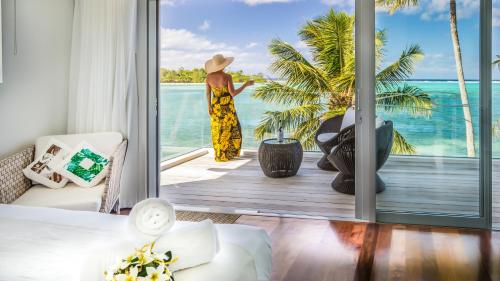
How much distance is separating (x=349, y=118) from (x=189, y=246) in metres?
3.00

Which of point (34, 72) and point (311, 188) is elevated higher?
point (34, 72)

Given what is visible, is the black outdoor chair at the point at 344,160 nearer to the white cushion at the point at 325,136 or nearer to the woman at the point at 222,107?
the white cushion at the point at 325,136

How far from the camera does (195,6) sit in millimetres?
4863

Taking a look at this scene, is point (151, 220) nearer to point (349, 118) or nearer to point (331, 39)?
point (349, 118)

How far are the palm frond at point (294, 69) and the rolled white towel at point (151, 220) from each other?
282 cm

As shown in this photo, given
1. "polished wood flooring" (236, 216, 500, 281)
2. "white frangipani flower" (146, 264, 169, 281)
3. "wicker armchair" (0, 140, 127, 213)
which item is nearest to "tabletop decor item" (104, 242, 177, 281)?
"white frangipani flower" (146, 264, 169, 281)

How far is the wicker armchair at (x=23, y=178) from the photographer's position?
11.9 feet

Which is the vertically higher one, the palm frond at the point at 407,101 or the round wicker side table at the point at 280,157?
the palm frond at the point at 407,101

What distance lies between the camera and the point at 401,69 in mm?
4086

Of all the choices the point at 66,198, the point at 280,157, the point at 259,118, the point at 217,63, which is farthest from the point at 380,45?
the point at 66,198

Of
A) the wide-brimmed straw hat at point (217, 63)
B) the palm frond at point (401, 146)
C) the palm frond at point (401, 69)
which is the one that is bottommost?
the palm frond at point (401, 146)

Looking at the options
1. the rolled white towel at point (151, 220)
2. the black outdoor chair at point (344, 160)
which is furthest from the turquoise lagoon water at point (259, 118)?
the rolled white towel at point (151, 220)

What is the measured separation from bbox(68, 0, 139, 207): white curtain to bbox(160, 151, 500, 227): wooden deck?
27.9 inches

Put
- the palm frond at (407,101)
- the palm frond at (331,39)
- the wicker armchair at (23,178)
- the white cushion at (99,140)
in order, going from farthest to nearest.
→ the palm frond at (331,39)
the white cushion at (99,140)
the palm frond at (407,101)
the wicker armchair at (23,178)
